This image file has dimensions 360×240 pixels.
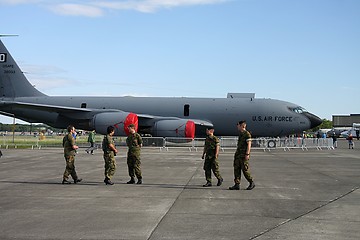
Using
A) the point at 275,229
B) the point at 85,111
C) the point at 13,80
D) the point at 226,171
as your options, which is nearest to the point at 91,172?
the point at 226,171

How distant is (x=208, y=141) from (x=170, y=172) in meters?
3.54

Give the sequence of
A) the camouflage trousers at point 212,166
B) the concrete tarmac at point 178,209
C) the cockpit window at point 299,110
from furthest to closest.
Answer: the cockpit window at point 299,110, the camouflage trousers at point 212,166, the concrete tarmac at point 178,209

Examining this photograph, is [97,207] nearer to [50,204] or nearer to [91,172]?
[50,204]

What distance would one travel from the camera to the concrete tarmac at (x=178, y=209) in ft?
19.6

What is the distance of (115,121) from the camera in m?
31.4

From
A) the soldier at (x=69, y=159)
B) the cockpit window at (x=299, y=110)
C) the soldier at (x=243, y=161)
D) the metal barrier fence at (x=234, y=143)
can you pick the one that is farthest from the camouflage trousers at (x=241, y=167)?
the cockpit window at (x=299, y=110)

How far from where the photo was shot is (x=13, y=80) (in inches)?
1485

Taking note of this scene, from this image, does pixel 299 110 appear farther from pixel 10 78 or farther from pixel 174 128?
pixel 10 78

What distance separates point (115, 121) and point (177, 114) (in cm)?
548

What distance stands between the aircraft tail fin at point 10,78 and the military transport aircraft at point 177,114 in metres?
1.91

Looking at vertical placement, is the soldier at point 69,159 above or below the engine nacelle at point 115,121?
below

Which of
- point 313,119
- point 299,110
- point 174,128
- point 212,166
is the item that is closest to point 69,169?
point 212,166

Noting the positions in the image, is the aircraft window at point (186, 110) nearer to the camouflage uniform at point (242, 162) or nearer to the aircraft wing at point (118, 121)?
the aircraft wing at point (118, 121)

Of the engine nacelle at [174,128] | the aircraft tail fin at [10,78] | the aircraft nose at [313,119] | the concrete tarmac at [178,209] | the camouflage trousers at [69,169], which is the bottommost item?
the concrete tarmac at [178,209]
